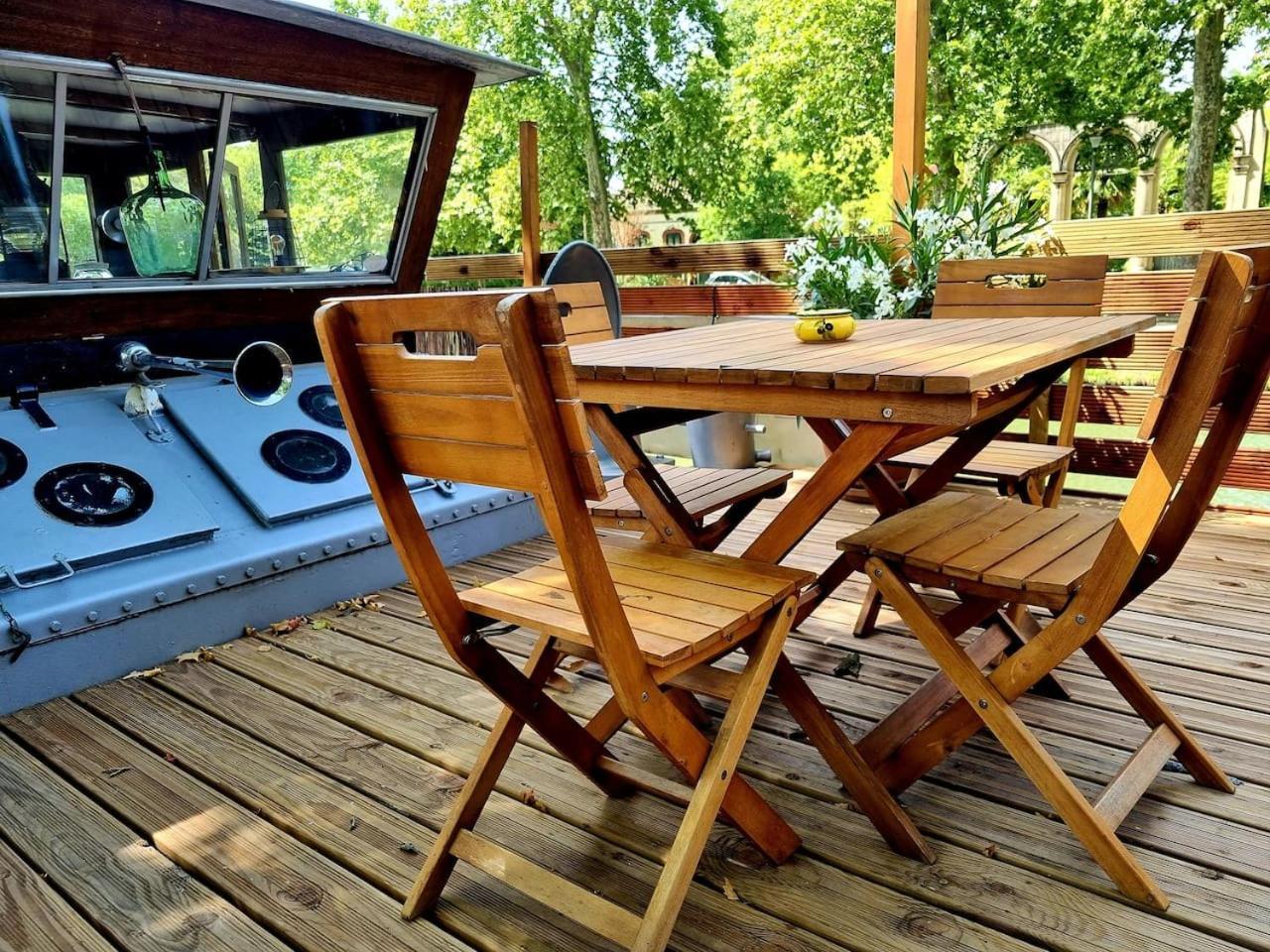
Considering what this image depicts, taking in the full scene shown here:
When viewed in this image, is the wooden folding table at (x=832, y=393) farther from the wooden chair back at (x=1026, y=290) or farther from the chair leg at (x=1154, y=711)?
the wooden chair back at (x=1026, y=290)

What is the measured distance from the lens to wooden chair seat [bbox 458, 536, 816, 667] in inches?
65.3

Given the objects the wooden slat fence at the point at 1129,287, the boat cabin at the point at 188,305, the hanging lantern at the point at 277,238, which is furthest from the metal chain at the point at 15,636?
the wooden slat fence at the point at 1129,287

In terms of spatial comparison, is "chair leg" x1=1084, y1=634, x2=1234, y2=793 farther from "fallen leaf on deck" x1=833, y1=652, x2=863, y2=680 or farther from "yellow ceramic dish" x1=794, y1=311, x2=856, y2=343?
"yellow ceramic dish" x1=794, y1=311, x2=856, y2=343

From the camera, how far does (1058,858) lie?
2.01 m

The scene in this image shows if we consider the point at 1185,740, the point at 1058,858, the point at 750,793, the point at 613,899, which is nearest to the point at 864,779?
the point at 750,793

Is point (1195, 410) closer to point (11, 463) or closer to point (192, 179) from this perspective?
point (11, 463)

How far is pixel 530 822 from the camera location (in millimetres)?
2227

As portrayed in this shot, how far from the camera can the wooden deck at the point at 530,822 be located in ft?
6.11

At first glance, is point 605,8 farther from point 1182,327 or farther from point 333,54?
point 1182,327

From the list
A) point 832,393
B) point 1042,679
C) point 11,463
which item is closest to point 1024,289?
point 1042,679

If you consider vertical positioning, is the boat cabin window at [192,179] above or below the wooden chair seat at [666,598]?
above

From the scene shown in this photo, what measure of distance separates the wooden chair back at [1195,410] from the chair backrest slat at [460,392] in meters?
1.05

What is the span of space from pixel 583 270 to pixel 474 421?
3.72m

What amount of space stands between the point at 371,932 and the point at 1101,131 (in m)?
22.1
